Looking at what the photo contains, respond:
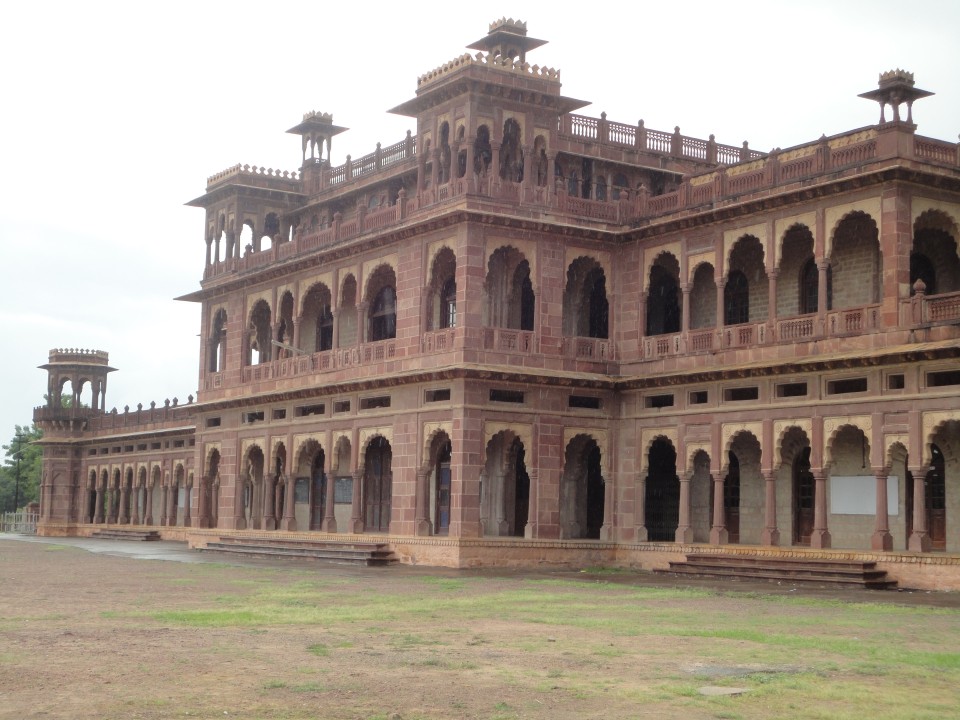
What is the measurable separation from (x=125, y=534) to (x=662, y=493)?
30406 mm

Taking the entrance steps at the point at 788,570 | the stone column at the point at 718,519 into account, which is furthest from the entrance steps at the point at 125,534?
the stone column at the point at 718,519

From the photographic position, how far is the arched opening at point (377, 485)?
4159 centimetres

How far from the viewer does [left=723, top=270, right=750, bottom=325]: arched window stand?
35062mm

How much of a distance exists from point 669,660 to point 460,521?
19.5 metres

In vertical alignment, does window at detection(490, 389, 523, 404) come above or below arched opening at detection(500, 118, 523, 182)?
below

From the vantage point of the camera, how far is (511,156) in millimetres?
36594

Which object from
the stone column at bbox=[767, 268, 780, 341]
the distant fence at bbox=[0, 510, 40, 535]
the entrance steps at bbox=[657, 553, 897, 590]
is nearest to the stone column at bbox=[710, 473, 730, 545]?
the entrance steps at bbox=[657, 553, 897, 590]

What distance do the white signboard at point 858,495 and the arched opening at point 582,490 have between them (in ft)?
23.0

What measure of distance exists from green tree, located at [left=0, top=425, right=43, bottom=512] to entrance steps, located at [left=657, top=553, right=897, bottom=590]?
79704mm

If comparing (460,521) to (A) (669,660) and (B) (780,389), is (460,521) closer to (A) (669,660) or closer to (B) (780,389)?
(B) (780,389)

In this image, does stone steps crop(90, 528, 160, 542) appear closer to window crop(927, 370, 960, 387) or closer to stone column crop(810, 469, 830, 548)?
stone column crop(810, 469, 830, 548)

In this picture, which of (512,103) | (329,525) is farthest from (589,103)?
(329,525)

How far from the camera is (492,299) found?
3641 centimetres

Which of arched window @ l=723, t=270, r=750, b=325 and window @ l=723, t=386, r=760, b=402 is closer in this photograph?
window @ l=723, t=386, r=760, b=402
